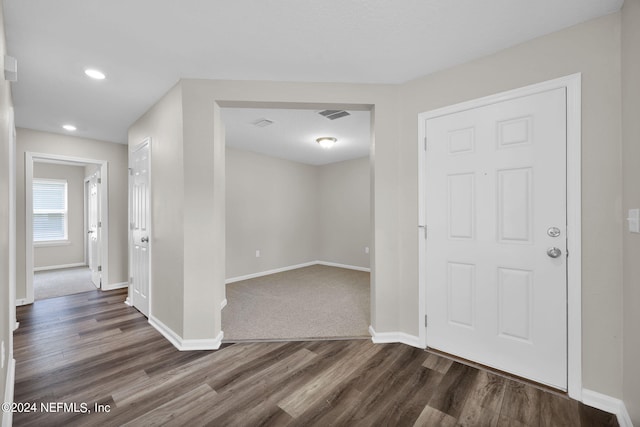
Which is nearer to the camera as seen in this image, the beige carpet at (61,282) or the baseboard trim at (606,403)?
the baseboard trim at (606,403)

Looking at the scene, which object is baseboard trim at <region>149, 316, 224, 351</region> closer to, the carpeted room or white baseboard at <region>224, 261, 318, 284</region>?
the carpeted room

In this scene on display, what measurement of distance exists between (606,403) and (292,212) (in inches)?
199

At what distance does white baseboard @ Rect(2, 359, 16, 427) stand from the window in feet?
16.9

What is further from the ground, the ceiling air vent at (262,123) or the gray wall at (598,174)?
the ceiling air vent at (262,123)

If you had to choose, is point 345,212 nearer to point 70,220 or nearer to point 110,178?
point 110,178

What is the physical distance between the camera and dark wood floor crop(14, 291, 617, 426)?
1.54m

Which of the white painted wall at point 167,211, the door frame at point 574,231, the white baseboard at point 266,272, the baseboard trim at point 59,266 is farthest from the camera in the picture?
the baseboard trim at point 59,266

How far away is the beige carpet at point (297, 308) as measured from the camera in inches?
104

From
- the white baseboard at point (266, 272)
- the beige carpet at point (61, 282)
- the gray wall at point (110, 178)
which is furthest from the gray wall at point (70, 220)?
the white baseboard at point (266, 272)

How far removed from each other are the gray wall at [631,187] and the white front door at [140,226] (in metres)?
3.85

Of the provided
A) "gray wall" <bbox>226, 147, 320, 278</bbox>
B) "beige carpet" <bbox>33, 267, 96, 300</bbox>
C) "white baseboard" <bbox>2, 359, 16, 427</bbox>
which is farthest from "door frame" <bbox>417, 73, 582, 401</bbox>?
"beige carpet" <bbox>33, 267, 96, 300</bbox>

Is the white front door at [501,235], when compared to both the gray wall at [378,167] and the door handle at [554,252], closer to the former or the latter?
the door handle at [554,252]

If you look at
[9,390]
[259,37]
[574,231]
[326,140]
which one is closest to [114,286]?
[9,390]

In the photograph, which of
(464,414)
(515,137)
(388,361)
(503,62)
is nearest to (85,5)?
(503,62)
